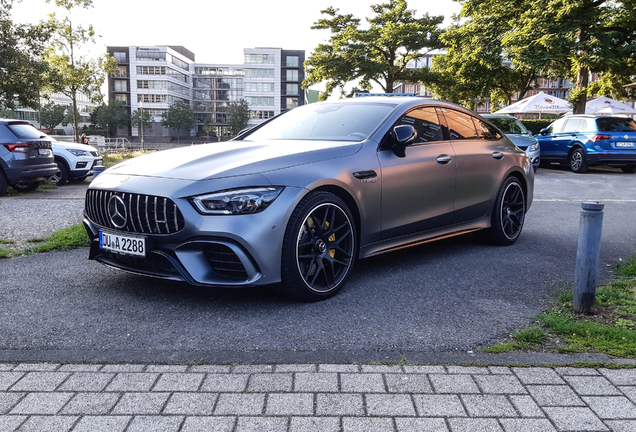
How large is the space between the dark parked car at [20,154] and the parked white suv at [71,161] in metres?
2.08

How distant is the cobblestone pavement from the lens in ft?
7.82

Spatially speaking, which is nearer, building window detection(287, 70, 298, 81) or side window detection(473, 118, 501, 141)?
side window detection(473, 118, 501, 141)

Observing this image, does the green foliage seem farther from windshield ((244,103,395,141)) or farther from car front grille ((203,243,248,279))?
car front grille ((203,243,248,279))

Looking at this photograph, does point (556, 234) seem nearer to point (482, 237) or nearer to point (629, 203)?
point (482, 237)

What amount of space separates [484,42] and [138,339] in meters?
28.8

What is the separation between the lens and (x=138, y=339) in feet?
11.1

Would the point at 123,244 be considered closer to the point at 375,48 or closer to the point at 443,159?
the point at 443,159

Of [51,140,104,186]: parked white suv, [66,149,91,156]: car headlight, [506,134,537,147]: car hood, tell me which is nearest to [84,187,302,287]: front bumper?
[51,140,104,186]: parked white suv

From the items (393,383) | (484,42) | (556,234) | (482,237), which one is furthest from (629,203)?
(484,42)

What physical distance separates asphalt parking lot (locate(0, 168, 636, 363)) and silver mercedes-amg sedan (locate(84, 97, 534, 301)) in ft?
0.92

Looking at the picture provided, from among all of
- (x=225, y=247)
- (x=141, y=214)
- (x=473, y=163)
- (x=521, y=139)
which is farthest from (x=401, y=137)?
(x=521, y=139)

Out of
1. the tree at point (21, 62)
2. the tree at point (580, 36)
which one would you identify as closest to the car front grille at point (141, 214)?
the tree at point (580, 36)

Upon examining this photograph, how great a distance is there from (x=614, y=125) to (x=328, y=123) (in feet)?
46.9

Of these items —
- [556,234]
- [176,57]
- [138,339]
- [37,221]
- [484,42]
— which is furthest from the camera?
[176,57]
